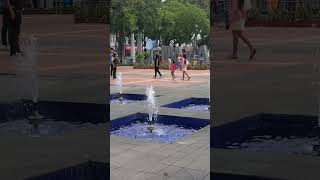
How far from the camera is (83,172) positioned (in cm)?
470

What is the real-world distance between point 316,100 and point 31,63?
9.72 ft

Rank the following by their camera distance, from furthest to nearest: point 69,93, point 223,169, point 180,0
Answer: point 180,0
point 69,93
point 223,169

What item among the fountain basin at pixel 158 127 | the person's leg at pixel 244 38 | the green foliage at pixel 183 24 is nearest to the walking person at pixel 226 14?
the person's leg at pixel 244 38

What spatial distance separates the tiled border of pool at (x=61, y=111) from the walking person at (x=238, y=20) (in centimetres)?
142

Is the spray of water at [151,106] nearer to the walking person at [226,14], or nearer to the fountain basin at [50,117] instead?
the fountain basin at [50,117]

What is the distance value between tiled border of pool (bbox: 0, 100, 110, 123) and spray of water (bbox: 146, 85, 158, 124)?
4.40 m

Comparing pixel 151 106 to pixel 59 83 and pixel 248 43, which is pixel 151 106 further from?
pixel 248 43

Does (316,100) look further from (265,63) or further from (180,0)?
(180,0)

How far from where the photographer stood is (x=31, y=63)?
4578 millimetres

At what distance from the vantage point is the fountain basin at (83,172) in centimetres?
462

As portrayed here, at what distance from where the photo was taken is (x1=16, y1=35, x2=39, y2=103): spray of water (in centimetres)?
445

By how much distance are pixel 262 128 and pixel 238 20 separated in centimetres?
125

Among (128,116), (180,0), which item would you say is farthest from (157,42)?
(128,116)

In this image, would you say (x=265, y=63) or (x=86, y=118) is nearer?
(x=265, y=63)
